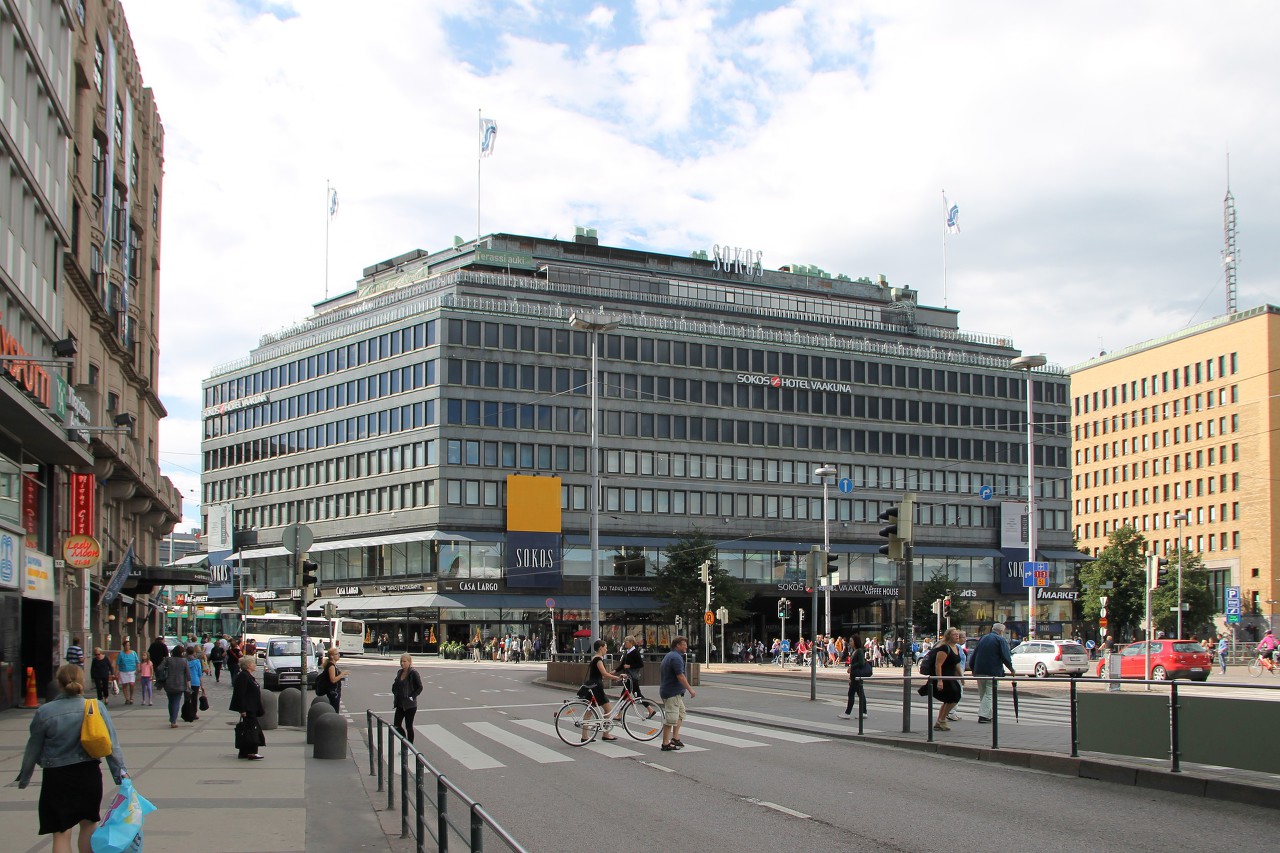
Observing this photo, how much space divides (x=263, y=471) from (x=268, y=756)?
285 feet

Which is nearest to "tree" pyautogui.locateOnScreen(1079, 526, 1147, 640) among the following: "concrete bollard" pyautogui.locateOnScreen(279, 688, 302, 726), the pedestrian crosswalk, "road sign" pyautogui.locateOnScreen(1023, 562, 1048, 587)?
"road sign" pyautogui.locateOnScreen(1023, 562, 1048, 587)

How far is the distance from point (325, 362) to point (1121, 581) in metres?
59.7

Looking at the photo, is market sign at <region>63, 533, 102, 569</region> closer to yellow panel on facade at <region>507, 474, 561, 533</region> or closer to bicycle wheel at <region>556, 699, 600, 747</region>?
bicycle wheel at <region>556, 699, 600, 747</region>

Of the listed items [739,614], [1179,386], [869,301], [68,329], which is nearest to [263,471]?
[739,614]

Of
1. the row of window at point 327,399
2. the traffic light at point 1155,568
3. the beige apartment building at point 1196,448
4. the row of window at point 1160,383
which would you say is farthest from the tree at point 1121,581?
the row of window at point 327,399

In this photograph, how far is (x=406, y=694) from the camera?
19.9 m

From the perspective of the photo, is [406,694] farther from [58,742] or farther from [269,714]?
[58,742]

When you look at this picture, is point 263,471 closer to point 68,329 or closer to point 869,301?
point 869,301

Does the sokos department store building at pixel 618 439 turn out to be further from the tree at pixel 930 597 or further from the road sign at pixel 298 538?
the road sign at pixel 298 538

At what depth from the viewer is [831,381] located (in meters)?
98.1

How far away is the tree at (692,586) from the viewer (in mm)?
79000

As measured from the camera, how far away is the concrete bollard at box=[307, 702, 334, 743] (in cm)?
1903

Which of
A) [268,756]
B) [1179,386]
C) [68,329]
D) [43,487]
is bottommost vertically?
[268,756]

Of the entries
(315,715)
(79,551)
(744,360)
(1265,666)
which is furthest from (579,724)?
(744,360)
